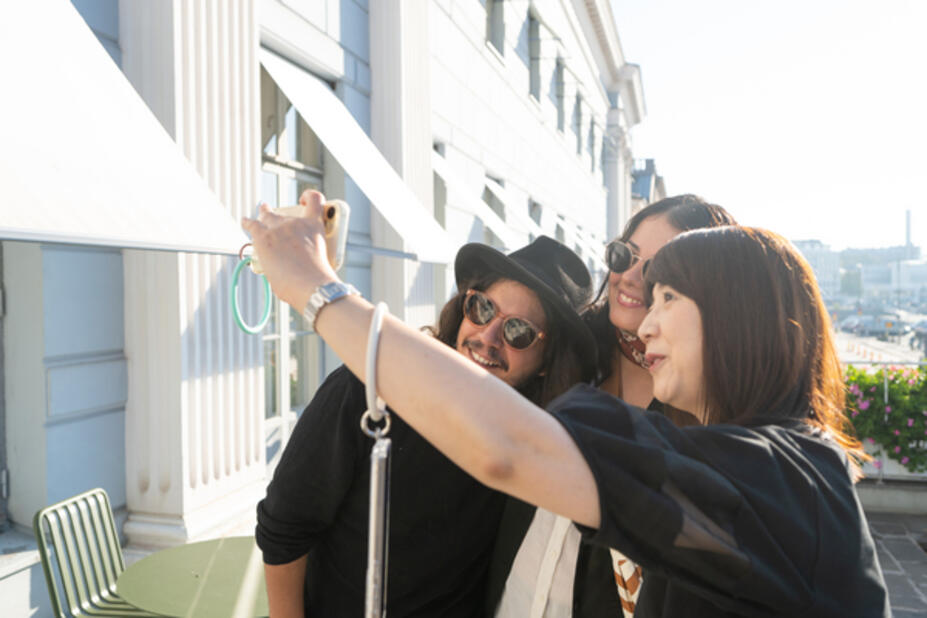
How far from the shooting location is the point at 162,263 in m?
3.66

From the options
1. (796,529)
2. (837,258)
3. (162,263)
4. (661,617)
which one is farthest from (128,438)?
(837,258)

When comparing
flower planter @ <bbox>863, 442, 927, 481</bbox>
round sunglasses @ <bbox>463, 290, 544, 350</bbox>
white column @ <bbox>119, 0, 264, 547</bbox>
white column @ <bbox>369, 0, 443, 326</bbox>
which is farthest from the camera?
flower planter @ <bbox>863, 442, 927, 481</bbox>

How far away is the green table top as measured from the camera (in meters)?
2.51

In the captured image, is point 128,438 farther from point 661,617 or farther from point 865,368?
point 865,368

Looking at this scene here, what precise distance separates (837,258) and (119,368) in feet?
589

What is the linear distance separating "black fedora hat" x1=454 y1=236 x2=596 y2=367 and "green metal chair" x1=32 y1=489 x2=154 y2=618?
6.45 feet

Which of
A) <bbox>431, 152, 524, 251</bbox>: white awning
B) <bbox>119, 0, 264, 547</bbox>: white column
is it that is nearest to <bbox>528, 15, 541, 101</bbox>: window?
<bbox>431, 152, 524, 251</bbox>: white awning

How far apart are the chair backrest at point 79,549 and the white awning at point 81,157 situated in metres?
1.43

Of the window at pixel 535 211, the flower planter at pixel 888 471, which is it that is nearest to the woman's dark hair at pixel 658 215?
the flower planter at pixel 888 471

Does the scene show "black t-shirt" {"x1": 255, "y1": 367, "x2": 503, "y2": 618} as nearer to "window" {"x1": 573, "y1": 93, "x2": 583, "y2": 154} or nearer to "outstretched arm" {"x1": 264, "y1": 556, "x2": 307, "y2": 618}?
"outstretched arm" {"x1": 264, "y1": 556, "x2": 307, "y2": 618}

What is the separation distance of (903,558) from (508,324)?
5360mm

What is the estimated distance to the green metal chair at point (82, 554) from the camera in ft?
9.52

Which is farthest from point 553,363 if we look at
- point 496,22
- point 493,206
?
point 496,22

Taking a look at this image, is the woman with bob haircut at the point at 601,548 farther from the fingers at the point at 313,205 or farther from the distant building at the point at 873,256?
the distant building at the point at 873,256
